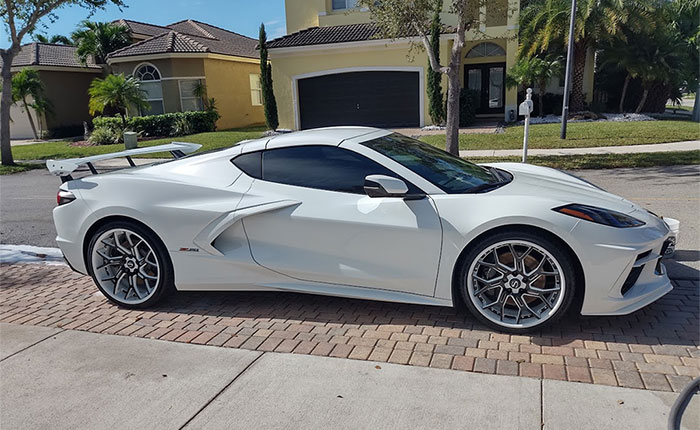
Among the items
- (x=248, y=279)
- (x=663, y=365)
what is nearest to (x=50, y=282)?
(x=248, y=279)

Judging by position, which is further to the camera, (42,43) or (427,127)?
(42,43)

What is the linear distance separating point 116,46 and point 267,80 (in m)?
11.8

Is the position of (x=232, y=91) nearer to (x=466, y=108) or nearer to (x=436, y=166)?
(x=466, y=108)

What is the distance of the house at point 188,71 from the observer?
25438 mm

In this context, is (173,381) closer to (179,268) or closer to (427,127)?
(179,268)

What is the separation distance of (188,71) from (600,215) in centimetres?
2508

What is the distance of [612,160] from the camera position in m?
12.2

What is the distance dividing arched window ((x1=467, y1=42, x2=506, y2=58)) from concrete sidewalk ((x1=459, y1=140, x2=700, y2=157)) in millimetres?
11289

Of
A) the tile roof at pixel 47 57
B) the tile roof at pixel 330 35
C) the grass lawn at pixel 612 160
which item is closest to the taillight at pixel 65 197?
the grass lawn at pixel 612 160

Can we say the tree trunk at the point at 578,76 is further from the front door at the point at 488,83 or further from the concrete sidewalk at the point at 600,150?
the concrete sidewalk at the point at 600,150

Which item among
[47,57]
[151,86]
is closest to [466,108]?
A: [151,86]

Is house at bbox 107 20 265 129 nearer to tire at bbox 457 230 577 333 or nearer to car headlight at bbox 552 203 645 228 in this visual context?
tire at bbox 457 230 577 333

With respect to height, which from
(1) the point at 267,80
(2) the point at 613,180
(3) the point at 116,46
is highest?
(3) the point at 116,46

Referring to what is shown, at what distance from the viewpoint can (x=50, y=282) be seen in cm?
554
